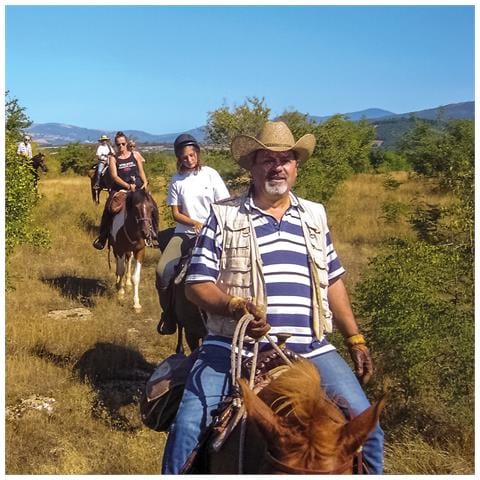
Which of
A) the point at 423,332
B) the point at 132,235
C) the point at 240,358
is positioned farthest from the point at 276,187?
the point at 132,235

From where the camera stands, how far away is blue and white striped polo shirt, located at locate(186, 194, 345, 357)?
382 cm

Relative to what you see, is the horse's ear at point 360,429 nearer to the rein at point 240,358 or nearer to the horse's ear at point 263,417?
the horse's ear at point 263,417

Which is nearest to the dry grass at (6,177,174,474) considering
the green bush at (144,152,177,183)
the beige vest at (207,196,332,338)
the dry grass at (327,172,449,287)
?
the beige vest at (207,196,332,338)

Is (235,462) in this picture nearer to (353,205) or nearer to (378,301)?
(378,301)

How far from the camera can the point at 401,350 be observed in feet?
21.7

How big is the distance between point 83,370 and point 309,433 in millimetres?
5902

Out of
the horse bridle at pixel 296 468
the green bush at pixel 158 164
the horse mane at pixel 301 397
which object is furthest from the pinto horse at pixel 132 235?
the green bush at pixel 158 164

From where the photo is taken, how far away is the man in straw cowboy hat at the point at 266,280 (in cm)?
361

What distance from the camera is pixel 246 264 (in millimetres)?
3824

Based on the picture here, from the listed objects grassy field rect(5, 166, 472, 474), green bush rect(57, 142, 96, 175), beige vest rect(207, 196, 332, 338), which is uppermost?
green bush rect(57, 142, 96, 175)

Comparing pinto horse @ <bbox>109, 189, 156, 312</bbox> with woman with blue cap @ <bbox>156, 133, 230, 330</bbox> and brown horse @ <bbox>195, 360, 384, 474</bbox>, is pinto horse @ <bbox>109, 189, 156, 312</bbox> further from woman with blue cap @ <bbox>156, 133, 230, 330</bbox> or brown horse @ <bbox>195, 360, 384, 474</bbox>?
brown horse @ <bbox>195, 360, 384, 474</bbox>

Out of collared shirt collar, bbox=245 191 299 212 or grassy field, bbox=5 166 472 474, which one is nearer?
collared shirt collar, bbox=245 191 299 212

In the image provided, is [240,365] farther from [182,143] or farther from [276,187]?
[182,143]

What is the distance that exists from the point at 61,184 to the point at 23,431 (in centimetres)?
2657
